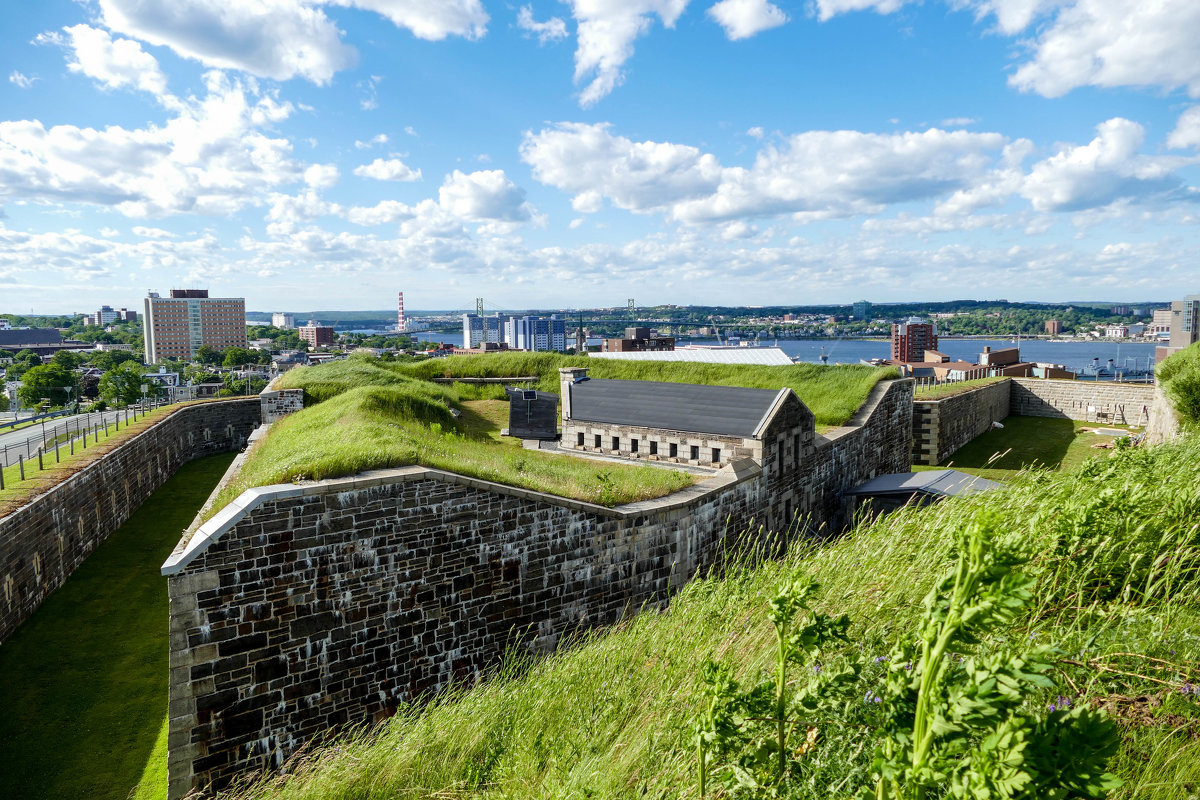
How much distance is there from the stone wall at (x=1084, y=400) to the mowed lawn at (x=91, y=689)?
137 feet

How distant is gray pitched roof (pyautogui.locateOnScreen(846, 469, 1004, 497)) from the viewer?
1627 centimetres

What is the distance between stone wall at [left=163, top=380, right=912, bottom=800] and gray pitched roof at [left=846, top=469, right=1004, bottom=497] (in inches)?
279

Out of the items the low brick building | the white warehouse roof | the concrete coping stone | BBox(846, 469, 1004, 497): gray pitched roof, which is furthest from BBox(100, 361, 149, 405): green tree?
BBox(846, 469, 1004, 497): gray pitched roof

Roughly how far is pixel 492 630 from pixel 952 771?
396 inches

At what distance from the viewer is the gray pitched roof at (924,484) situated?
16266mm

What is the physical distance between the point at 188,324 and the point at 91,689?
191 metres

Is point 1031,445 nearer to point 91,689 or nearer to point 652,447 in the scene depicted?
point 652,447

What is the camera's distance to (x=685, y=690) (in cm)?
459

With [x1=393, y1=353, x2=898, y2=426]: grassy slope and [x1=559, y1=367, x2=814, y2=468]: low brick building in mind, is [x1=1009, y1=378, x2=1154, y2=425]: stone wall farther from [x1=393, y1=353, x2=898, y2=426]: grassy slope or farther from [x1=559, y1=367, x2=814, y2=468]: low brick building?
[x1=559, y1=367, x2=814, y2=468]: low brick building

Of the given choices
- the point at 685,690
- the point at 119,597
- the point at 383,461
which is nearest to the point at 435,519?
the point at 383,461

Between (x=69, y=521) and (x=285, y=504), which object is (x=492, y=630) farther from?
(x=69, y=521)

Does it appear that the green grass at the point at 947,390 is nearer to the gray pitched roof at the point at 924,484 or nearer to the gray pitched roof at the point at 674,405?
the gray pitched roof at the point at 924,484

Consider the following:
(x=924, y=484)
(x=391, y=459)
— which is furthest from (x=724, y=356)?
(x=391, y=459)

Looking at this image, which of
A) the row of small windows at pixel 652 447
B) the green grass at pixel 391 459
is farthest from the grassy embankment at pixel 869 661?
the row of small windows at pixel 652 447
